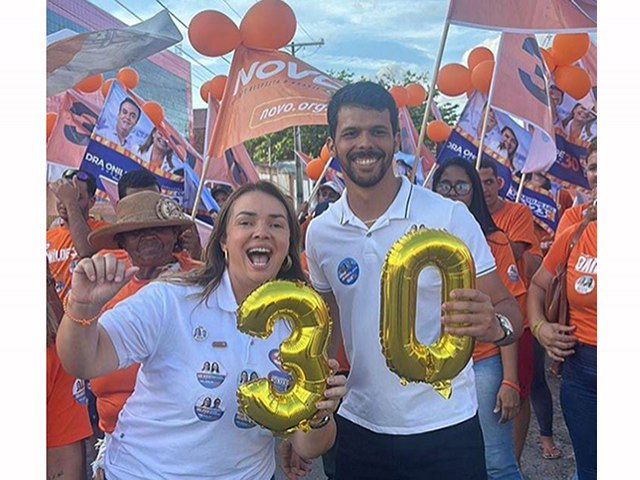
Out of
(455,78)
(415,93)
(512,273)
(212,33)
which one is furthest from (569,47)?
(512,273)

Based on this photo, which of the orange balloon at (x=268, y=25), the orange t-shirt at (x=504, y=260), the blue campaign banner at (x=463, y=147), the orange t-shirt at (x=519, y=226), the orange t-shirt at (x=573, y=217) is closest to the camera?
the orange t-shirt at (x=573, y=217)

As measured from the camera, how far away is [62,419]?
208 centimetres

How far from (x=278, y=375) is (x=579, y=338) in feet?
4.02

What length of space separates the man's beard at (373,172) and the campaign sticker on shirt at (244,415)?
2.13ft

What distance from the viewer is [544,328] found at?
90.3 inches

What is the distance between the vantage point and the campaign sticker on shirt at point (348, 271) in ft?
6.01

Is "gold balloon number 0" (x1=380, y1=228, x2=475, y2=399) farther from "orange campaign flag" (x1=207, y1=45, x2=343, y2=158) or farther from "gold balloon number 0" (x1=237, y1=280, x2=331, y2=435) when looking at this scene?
"orange campaign flag" (x1=207, y1=45, x2=343, y2=158)

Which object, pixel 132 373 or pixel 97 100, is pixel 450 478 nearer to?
pixel 132 373

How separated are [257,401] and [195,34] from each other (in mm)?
3482

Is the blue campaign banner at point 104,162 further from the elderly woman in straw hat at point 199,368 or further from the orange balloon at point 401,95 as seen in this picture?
the elderly woman in straw hat at point 199,368

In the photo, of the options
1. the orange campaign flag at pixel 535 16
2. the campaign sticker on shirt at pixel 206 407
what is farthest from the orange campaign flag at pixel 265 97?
the campaign sticker on shirt at pixel 206 407

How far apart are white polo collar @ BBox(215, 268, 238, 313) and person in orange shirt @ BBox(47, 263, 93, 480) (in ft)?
2.17
